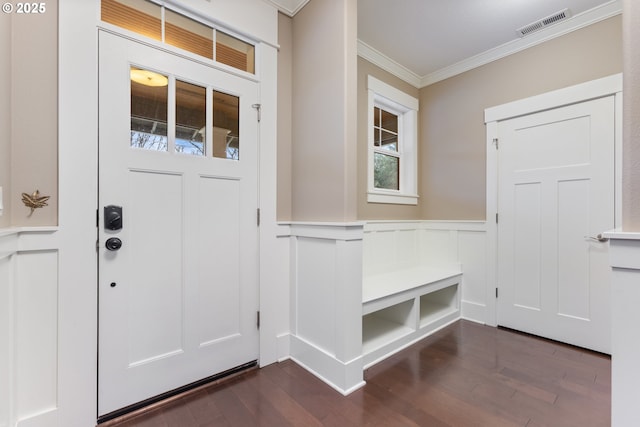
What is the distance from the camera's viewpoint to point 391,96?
120 inches

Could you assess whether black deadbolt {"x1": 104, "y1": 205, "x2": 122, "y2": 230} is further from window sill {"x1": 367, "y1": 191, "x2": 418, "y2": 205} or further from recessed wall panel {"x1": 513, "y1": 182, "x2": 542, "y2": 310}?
recessed wall panel {"x1": 513, "y1": 182, "x2": 542, "y2": 310}

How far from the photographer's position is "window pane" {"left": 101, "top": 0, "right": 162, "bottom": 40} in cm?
151

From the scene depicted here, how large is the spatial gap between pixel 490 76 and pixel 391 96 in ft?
3.21

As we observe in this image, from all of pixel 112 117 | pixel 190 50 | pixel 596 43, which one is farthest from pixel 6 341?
pixel 596 43

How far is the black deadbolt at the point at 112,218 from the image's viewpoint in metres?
→ 1.48

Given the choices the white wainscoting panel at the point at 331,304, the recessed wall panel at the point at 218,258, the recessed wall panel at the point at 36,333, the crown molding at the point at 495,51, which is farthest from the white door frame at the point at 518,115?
the recessed wall panel at the point at 36,333

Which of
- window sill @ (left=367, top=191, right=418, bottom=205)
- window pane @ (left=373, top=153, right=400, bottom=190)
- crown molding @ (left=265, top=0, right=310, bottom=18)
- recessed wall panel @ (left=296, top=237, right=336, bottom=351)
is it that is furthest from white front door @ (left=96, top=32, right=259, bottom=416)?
window pane @ (left=373, top=153, right=400, bottom=190)

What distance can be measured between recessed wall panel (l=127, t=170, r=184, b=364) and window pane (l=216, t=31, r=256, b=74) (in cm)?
89

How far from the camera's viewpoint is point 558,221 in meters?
2.42

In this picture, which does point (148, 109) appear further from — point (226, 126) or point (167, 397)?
point (167, 397)

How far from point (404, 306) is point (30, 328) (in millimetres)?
2418

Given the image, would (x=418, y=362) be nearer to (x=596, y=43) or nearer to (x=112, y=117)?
(x=112, y=117)

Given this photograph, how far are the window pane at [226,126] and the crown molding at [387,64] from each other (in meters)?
1.53

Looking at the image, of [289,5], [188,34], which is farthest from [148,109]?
[289,5]
